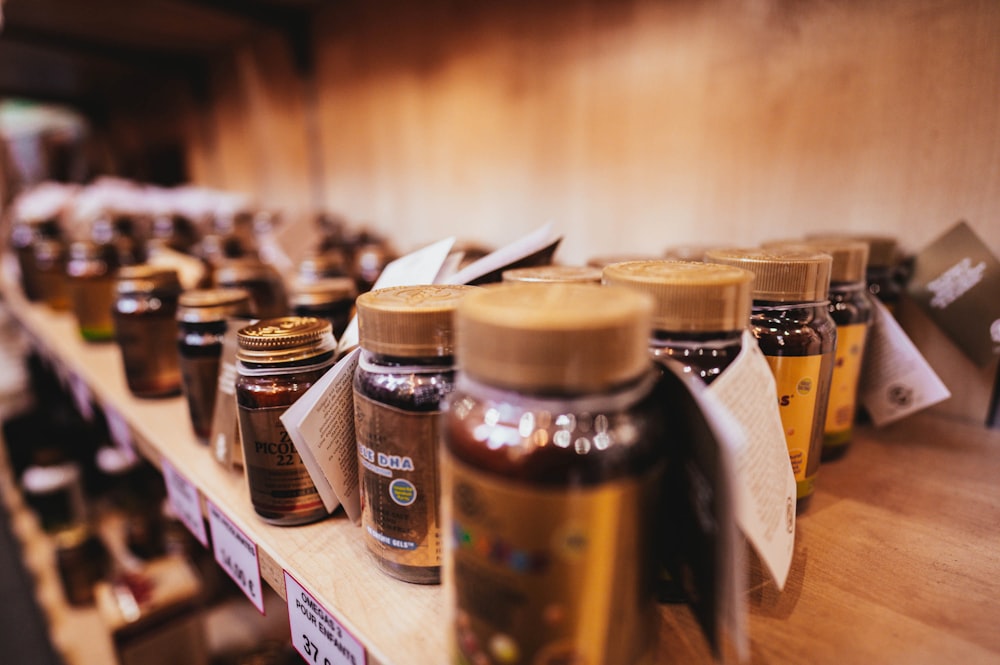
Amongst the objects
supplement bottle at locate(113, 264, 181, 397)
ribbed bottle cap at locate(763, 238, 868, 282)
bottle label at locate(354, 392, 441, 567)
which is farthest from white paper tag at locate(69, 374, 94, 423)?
ribbed bottle cap at locate(763, 238, 868, 282)

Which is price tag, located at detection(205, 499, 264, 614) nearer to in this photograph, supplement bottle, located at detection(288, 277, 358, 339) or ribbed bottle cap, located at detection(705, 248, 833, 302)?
supplement bottle, located at detection(288, 277, 358, 339)

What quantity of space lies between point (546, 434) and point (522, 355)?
47 mm

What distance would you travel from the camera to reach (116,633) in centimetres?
123

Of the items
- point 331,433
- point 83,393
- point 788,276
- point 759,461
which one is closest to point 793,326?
point 788,276

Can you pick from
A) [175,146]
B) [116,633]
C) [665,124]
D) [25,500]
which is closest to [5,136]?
[175,146]

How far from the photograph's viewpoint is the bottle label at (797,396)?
0.57 m

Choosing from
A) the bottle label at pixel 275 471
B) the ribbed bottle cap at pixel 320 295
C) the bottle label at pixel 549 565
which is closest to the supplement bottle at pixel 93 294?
the ribbed bottle cap at pixel 320 295

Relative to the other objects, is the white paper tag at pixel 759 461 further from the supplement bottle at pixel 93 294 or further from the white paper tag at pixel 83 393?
the supplement bottle at pixel 93 294

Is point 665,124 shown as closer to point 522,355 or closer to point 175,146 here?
point 522,355

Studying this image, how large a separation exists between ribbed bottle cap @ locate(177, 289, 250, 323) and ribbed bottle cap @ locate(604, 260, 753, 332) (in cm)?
61

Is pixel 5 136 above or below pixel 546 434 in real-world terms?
above

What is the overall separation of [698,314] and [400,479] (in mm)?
265

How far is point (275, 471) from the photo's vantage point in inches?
24.1

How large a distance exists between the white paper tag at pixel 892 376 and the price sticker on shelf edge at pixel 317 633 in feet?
2.42
